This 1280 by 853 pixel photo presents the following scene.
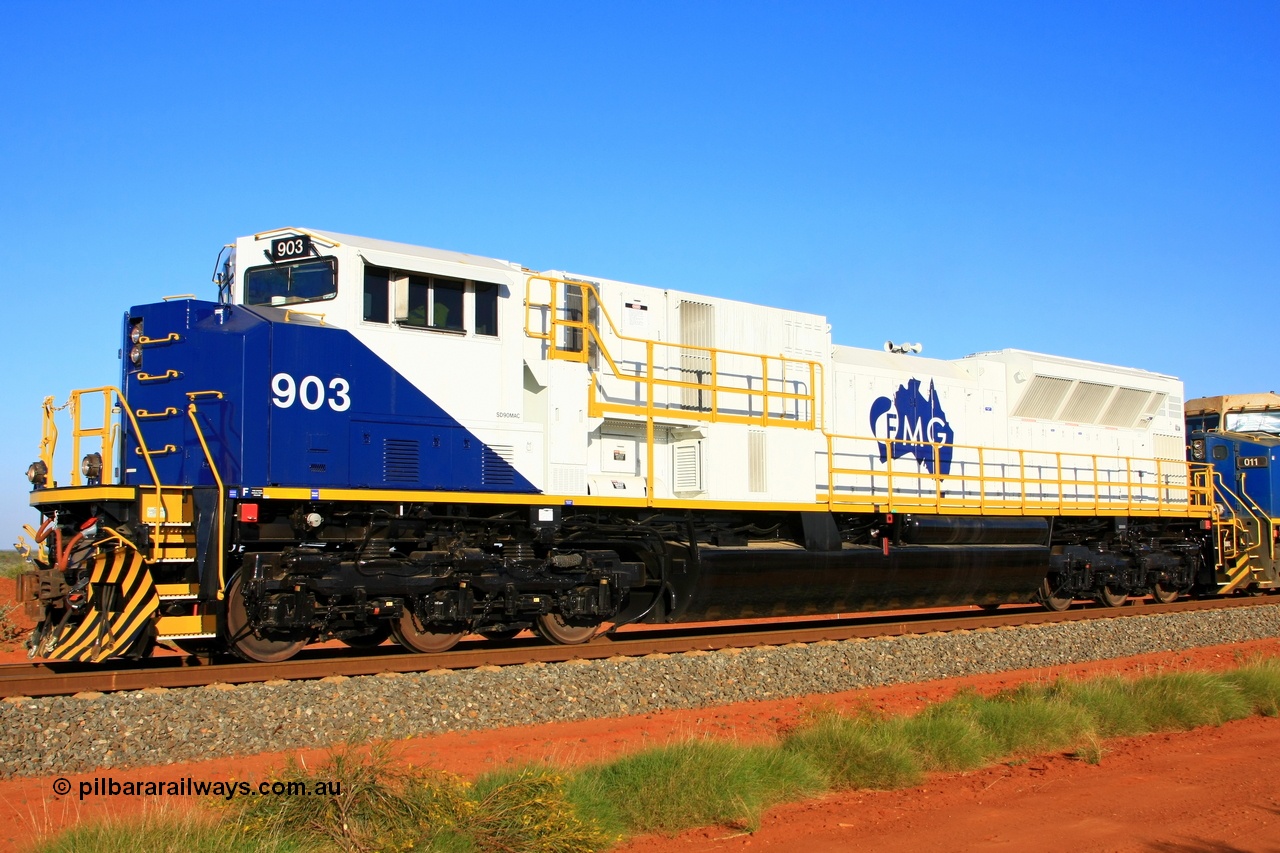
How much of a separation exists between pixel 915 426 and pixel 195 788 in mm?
12603

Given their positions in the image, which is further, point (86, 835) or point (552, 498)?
point (552, 498)

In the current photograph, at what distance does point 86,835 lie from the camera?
5617 millimetres

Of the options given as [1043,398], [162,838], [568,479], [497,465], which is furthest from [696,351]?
[162,838]

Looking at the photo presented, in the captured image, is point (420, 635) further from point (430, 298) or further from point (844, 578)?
point (844, 578)

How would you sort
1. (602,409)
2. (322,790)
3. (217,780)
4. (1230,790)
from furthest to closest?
(602,409) < (1230,790) < (217,780) < (322,790)

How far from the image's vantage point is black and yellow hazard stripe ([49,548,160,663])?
31.3 feet

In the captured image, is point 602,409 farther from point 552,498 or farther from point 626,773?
point 626,773

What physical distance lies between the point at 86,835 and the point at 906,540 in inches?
477

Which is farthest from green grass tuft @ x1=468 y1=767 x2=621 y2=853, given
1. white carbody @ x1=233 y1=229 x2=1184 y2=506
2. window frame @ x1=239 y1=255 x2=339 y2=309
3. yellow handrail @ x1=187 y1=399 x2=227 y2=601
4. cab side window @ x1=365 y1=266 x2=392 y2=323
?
window frame @ x1=239 y1=255 x2=339 y2=309

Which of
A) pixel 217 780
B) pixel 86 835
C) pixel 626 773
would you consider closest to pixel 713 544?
pixel 626 773

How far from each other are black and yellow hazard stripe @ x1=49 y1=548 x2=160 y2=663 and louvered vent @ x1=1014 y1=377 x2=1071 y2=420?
14.1 m

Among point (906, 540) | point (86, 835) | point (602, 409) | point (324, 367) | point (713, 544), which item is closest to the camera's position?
point (86, 835)

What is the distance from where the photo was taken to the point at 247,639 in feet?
34.0

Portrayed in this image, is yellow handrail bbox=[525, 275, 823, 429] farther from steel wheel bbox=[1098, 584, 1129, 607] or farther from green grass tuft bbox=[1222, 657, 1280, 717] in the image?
steel wheel bbox=[1098, 584, 1129, 607]
